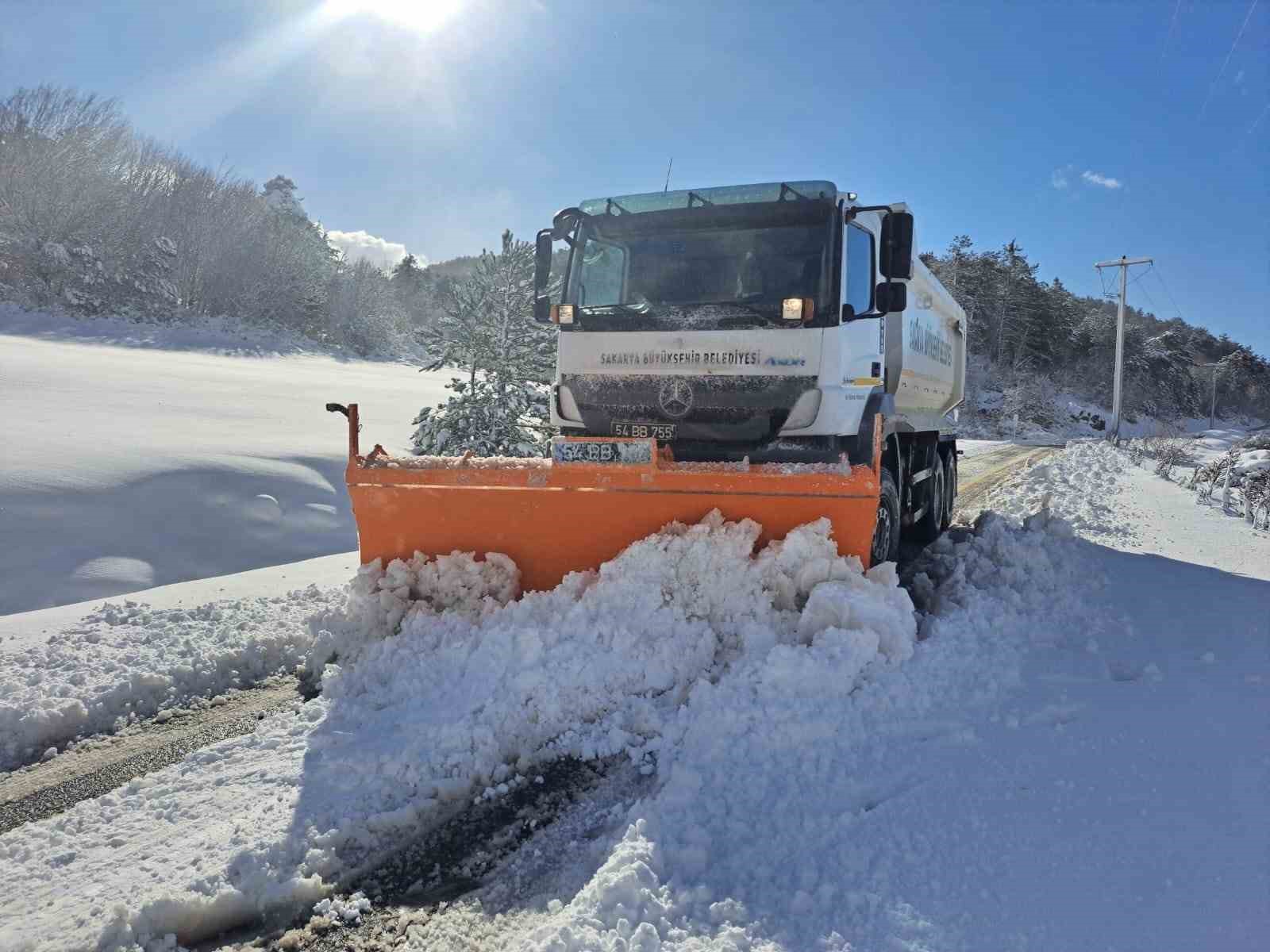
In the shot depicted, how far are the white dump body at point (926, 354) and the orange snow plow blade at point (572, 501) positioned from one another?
2132mm

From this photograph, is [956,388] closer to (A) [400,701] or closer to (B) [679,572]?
(B) [679,572]

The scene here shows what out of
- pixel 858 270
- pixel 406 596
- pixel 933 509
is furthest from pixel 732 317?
pixel 933 509

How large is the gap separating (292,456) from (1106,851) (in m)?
9.53

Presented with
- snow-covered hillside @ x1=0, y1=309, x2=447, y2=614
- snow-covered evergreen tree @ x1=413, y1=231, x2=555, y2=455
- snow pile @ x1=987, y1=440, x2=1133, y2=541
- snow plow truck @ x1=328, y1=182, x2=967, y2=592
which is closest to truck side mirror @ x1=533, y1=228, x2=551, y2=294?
snow plow truck @ x1=328, y1=182, x2=967, y2=592

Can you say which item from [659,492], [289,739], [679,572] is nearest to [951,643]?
[679,572]

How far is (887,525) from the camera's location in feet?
17.1

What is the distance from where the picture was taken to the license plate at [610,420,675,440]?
4945 mm

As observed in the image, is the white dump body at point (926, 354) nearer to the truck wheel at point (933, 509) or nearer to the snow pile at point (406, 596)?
the truck wheel at point (933, 509)

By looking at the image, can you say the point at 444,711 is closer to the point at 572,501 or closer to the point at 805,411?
the point at 572,501

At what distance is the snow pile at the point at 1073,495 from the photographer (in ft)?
27.7

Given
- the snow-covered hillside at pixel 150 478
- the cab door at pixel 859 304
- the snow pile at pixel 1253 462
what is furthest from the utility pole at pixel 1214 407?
the cab door at pixel 859 304

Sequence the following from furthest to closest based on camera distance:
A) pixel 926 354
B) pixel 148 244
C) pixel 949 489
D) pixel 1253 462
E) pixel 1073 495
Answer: pixel 148 244 → pixel 1253 462 → pixel 1073 495 → pixel 949 489 → pixel 926 354

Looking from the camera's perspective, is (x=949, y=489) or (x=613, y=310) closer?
(x=613, y=310)

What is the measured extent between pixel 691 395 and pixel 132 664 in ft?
11.5
